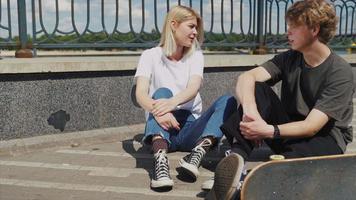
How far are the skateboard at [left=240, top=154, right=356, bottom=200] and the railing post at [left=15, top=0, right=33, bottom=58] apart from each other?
11.3 feet

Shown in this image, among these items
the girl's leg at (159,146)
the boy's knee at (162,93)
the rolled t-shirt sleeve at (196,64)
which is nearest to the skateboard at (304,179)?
the girl's leg at (159,146)

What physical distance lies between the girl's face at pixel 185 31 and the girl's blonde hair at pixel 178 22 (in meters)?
0.03

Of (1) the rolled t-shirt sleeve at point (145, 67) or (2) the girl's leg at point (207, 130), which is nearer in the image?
(2) the girl's leg at point (207, 130)

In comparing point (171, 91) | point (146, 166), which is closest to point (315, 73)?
point (171, 91)

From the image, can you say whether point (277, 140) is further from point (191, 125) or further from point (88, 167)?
point (88, 167)

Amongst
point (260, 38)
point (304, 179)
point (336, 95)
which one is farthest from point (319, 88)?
point (260, 38)

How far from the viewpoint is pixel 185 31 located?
3.87 meters

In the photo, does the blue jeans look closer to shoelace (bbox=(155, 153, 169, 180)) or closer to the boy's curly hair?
shoelace (bbox=(155, 153, 169, 180))

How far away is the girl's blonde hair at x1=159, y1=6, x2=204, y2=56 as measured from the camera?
12.6 ft

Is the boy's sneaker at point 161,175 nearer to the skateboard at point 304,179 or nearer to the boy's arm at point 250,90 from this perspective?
the boy's arm at point 250,90

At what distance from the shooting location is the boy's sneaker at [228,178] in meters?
2.49

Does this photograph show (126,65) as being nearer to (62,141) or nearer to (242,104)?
(62,141)

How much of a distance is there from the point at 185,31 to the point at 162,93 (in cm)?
53

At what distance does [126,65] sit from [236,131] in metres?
2.25
